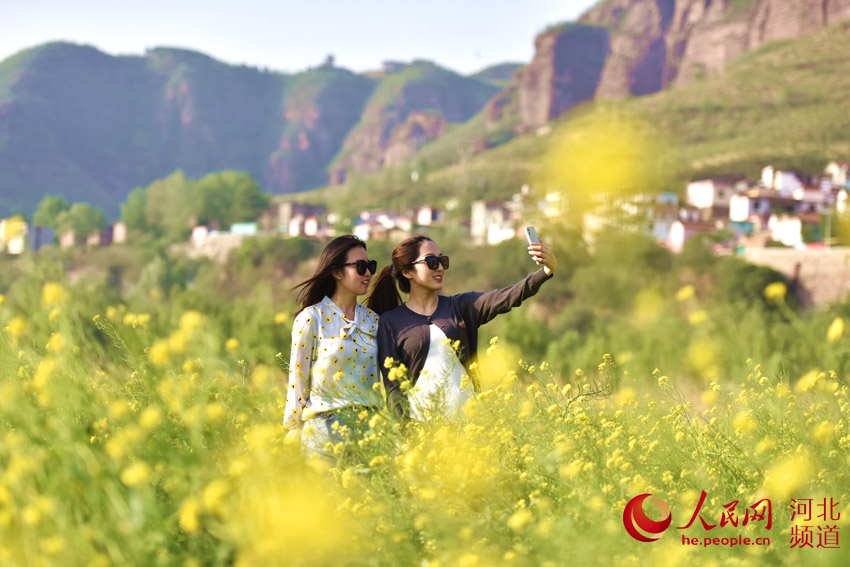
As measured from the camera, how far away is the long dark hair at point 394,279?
145 inches

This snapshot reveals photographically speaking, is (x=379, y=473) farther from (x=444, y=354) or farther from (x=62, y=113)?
(x=62, y=113)

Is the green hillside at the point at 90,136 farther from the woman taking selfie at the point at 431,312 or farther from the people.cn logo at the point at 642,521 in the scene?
the people.cn logo at the point at 642,521

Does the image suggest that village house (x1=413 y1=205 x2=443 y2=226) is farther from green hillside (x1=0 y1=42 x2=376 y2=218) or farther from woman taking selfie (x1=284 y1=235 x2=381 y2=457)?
woman taking selfie (x1=284 y1=235 x2=381 y2=457)

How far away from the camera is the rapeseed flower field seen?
1.92 metres

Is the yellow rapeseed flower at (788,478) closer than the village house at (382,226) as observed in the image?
Yes

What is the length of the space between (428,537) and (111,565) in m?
0.83

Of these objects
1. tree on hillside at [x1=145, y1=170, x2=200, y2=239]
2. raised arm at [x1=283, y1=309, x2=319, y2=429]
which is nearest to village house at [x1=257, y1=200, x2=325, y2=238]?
tree on hillside at [x1=145, y1=170, x2=200, y2=239]

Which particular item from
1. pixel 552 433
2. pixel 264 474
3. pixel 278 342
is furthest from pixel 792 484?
pixel 278 342

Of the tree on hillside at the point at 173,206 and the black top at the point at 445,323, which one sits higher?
the tree on hillside at the point at 173,206

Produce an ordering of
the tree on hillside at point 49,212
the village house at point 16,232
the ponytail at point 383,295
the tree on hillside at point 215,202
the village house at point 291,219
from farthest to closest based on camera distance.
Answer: the tree on hillside at point 215,202 → the tree on hillside at point 49,212 → the village house at point 291,219 → the village house at point 16,232 → the ponytail at point 383,295

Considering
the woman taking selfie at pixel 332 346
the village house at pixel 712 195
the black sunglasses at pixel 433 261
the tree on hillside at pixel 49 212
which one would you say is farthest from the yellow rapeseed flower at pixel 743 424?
the tree on hillside at pixel 49 212

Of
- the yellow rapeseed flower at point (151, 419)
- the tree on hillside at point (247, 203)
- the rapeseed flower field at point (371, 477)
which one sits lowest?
the rapeseed flower field at point (371, 477)

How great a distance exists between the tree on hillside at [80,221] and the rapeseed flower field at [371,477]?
8605 centimetres

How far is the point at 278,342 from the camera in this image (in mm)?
27203
